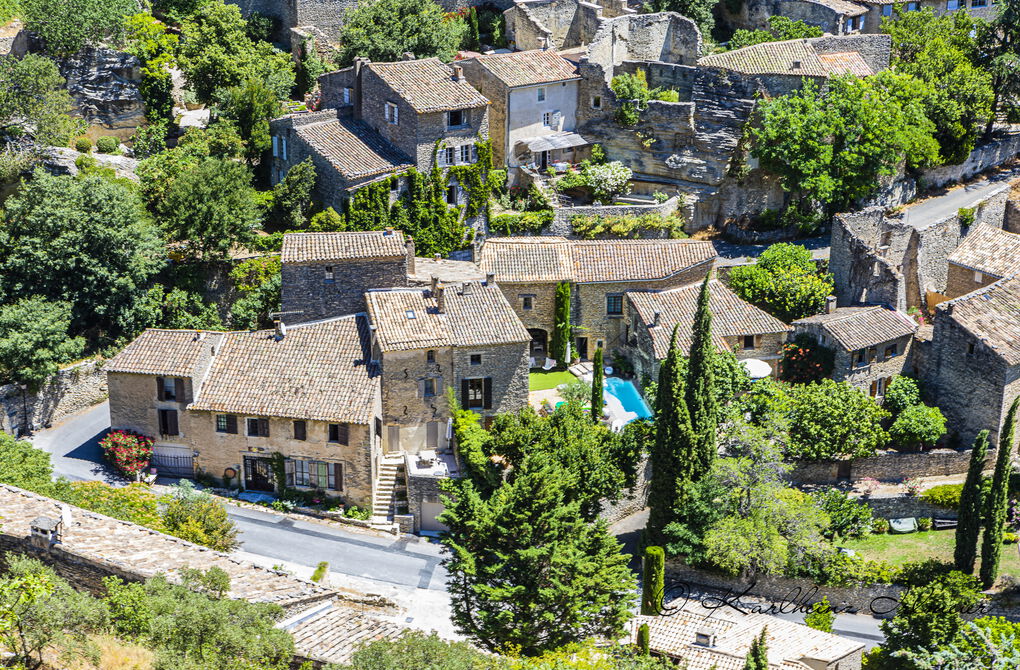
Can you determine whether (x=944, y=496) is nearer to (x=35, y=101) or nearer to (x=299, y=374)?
(x=299, y=374)

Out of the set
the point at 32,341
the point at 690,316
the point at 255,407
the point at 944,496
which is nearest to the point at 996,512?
the point at 944,496

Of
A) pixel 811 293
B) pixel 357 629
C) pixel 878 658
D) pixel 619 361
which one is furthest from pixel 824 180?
pixel 357 629

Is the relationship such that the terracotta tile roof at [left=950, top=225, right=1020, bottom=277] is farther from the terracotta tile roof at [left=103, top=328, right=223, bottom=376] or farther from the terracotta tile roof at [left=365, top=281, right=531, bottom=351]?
the terracotta tile roof at [left=103, top=328, right=223, bottom=376]

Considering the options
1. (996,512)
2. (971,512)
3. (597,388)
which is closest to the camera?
(996,512)

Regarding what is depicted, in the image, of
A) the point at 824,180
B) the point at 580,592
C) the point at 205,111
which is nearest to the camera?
the point at 580,592

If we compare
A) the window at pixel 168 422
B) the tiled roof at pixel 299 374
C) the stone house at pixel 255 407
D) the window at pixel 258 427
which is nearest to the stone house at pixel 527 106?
the tiled roof at pixel 299 374

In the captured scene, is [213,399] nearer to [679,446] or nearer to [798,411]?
[679,446]

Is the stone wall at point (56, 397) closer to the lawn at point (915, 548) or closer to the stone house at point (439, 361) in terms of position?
the stone house at point (439, 361)
